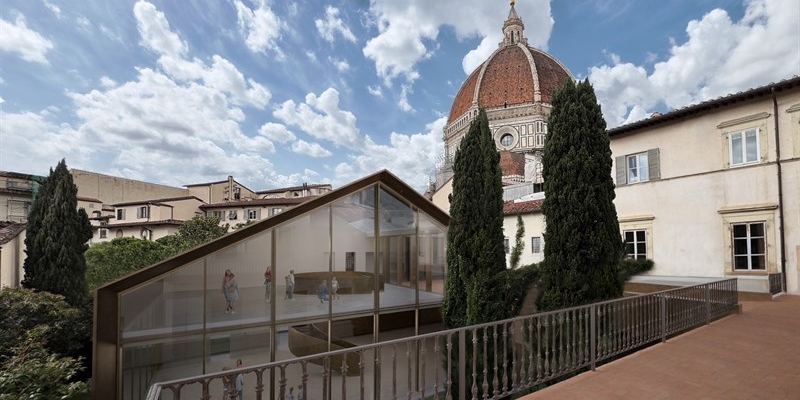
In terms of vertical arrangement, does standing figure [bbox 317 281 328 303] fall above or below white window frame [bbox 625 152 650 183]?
below

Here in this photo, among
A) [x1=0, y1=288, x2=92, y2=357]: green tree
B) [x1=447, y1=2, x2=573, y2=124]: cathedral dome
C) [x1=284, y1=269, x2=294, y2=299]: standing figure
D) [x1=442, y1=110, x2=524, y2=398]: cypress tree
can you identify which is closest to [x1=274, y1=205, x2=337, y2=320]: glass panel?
[x1=284, y1=269, x2=294, y2=299]: standing figure

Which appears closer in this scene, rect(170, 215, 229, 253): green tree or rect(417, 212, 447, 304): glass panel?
rect(417, 212, 447, 304): glass panel

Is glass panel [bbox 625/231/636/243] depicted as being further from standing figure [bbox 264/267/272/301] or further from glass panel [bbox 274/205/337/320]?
standing figure [bbox 264/267/272/301]

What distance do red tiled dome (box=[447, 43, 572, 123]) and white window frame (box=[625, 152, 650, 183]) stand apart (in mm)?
37253

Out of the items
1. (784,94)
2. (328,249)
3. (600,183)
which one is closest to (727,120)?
(784,94)

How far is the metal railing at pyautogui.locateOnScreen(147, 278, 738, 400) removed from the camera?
359cm

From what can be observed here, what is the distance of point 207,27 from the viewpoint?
1364cm

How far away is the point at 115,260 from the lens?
24.1 meters

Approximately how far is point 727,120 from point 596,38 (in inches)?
260

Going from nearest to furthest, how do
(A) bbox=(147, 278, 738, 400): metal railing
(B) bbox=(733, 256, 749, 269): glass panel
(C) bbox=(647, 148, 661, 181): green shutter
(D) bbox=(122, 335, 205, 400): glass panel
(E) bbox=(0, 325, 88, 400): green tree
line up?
(A) bbox=(147, 278, 738, 400): metal railing, (E) bbox=(0, 325, 88, 400): green tree, (D) bbox=(122, 335, 205, 400): glass panel, (B) bbox=(733, 256, 749, 269): glass panel, (C) bbox=(647, 148, 661, 181): green shutter

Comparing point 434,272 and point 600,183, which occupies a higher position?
point 600,183

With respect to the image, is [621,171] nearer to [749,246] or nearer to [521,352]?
[749,246]

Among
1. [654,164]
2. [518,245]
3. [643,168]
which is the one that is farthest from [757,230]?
[518,245]

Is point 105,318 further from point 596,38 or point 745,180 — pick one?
point 596,38
